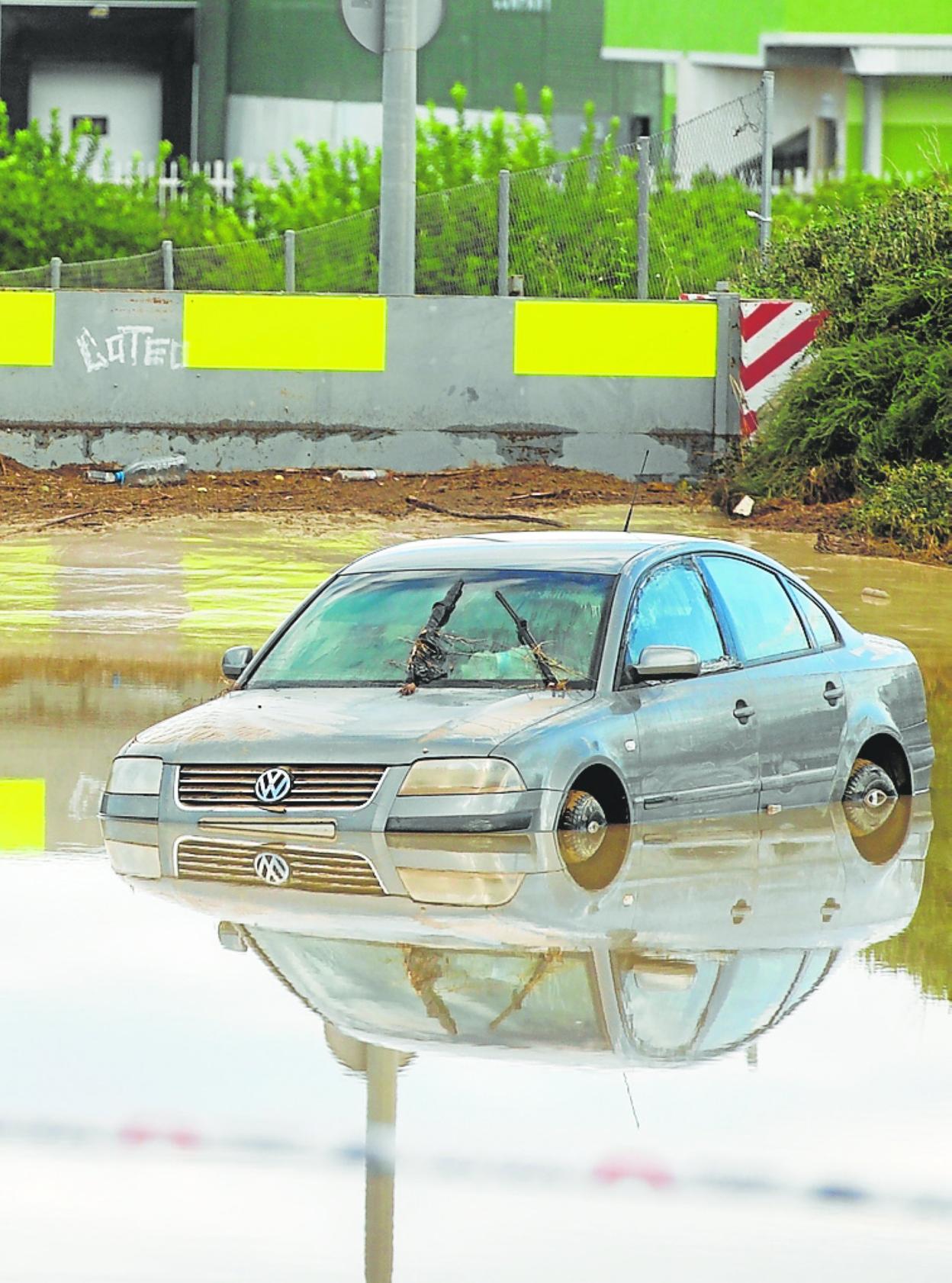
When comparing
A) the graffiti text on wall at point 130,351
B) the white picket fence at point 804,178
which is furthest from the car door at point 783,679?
the white picket fence at point 804,178

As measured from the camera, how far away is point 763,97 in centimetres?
2508

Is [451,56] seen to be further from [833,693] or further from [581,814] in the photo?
[581,814]

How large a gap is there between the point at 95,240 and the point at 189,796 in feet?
112

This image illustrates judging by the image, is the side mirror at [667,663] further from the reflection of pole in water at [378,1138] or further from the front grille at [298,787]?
the reflection of pole in water at [378,1138]

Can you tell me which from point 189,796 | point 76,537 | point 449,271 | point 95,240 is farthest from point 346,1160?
point 95,240

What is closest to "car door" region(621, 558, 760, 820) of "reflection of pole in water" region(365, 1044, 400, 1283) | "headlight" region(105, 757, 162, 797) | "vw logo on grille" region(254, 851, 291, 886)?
"vw logo on grille" region(254, 851, 291, 886)

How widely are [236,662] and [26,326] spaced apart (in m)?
12.9

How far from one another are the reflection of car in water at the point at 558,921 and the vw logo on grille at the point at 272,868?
0.02 metres

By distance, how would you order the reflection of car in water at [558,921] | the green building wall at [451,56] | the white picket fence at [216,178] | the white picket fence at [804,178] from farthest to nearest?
the white picket fence at [804,178]
the green building wall at [451,56]
the white picket fence at [216,178]
the reflection of car in water at [558,921]

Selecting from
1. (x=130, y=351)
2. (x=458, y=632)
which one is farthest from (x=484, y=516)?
(x=458, y=632)

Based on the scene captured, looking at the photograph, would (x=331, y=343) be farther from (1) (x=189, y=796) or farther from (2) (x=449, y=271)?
(1) (x=189, y=796)

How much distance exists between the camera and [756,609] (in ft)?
34.4

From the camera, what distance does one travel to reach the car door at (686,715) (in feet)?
31.1

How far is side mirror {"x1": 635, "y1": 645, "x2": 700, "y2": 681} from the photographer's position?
941cm
